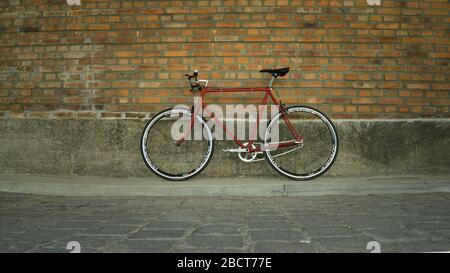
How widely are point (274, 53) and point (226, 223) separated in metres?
2.96

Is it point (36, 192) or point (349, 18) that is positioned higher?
point (349, 18)

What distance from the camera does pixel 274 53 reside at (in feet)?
15.9

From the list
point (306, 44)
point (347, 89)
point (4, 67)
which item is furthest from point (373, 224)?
point (4, 67)

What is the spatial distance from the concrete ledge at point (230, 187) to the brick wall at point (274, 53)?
1122mm

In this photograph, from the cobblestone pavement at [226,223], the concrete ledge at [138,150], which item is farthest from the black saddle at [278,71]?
the cobblestone pavement at [226,223]

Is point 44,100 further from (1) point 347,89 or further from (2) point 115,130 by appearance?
(1) point 347,89

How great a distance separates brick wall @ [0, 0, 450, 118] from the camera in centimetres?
482

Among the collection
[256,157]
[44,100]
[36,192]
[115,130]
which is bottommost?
[36,192]

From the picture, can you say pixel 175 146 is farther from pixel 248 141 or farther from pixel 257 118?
pixel 257 118

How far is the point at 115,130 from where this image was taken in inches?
190

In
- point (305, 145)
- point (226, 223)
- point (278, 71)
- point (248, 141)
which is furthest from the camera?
point (305, 145)

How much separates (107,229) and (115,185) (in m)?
1.71

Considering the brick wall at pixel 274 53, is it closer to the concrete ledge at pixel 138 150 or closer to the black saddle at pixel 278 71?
the concrete ledge at pixel 138 150

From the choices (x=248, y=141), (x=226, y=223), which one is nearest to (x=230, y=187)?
(x=248, y=141)
